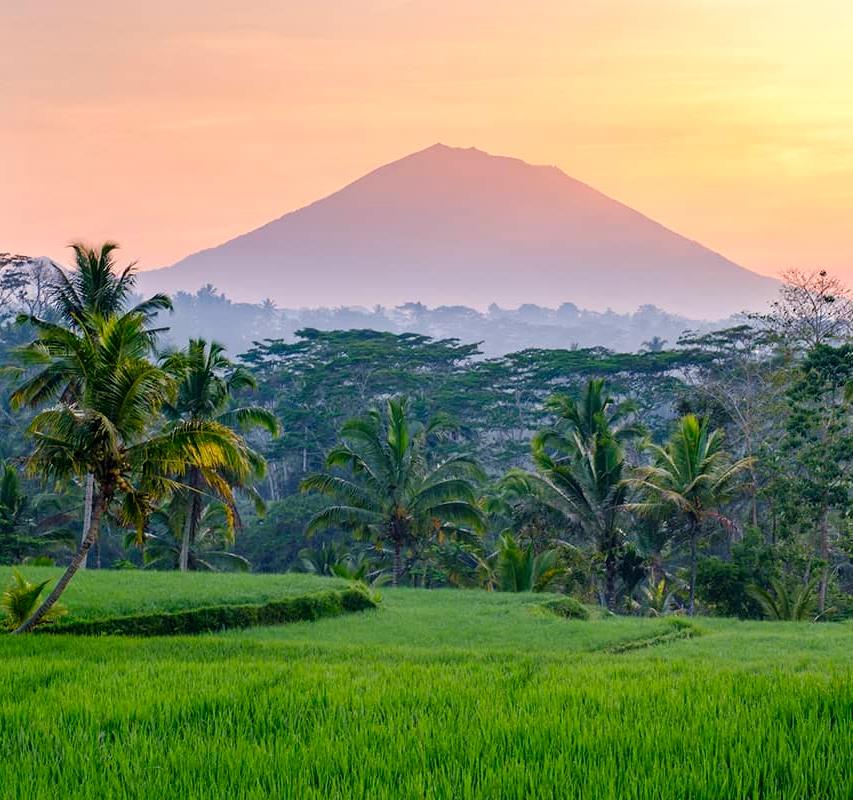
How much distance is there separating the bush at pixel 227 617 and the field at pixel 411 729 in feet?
12.4

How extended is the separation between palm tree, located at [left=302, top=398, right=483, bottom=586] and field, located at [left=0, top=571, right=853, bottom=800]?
15.5 metres

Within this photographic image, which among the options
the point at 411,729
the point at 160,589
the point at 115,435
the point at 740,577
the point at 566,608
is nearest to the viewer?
the point at 411,729

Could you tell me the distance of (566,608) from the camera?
864 inches

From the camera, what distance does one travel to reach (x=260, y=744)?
5605mm

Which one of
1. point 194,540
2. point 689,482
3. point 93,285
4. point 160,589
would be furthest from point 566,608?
point 93,285

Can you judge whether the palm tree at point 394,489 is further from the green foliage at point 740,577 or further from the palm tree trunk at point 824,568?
the palm tree trunk at point 824,568

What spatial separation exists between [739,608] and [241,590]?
1696 cm

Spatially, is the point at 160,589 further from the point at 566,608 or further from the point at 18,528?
the point at 18,528

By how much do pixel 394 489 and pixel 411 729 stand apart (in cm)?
2104

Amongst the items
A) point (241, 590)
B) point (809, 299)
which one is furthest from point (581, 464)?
point (809, 299)

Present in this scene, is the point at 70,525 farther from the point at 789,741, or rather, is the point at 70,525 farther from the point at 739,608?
the point at 789,741

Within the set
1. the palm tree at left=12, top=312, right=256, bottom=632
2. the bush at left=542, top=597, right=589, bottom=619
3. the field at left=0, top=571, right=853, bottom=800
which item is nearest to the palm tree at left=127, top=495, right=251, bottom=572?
the bush at left=542, top=597, right=589, bottom=619

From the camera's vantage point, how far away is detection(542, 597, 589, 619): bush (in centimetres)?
2159

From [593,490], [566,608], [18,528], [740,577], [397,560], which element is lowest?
[740,577]
